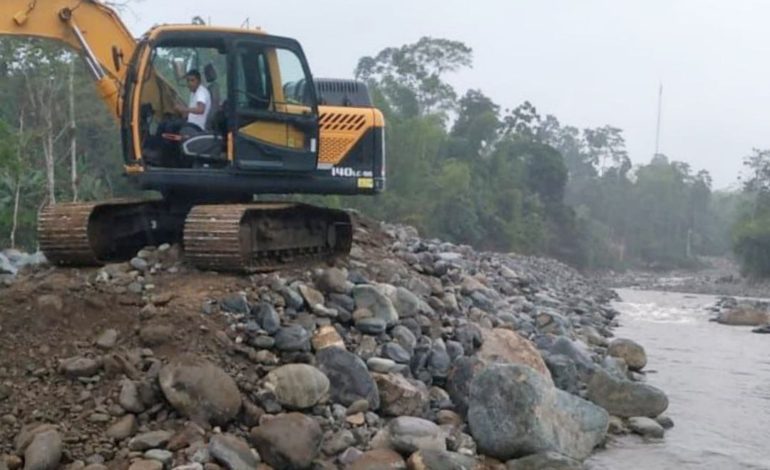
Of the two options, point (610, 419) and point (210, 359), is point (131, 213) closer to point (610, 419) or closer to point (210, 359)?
point (210, 359)

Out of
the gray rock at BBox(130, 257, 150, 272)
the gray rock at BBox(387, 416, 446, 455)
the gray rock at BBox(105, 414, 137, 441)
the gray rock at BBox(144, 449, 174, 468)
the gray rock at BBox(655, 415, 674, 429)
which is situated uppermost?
the gray rock at BBox(130, 257, 150, 272)

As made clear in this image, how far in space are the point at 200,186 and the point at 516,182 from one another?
6101cm

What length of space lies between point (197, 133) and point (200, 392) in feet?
10.2

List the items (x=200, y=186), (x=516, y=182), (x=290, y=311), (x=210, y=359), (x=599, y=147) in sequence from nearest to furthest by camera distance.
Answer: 1. (x=210, y=359)
2. (x=290, y=311)
3. (x=200, y=186)
4. (x=516, y=182)
5. (x=599, y=147)

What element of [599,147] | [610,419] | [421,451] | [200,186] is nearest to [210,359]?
[421,451]

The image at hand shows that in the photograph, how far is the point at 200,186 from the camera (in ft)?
30.2

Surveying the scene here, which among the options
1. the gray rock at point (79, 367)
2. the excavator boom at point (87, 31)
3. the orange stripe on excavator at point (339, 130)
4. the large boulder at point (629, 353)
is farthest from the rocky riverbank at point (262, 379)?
the large boulder at point (629, 353)

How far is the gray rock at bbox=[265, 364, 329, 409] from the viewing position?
7414mm

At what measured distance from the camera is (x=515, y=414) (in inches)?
335

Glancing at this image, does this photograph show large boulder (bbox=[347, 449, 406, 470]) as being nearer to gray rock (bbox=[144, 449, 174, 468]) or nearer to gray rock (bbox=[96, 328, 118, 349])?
gray rock (bbox=[144, 449, 174, 468])

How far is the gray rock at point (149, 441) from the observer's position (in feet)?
21.8

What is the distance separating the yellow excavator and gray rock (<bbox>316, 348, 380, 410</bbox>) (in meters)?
1.20

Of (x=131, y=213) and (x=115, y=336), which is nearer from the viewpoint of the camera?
(x=115, y=336)

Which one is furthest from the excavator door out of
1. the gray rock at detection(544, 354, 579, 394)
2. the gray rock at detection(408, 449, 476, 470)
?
the gray rock at detection(544, 354, 579, 394)
